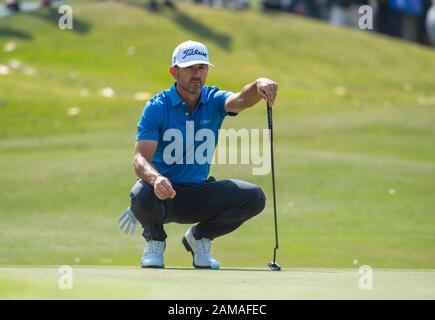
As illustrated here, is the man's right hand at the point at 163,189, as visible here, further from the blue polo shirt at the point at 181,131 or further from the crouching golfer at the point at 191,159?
the blue polo shirt at the point at 181,131

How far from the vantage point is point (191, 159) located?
7941 millimetres

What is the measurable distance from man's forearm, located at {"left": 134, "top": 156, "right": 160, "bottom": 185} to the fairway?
64 cm

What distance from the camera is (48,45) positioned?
107 feet

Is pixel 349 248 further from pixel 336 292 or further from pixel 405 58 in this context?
pixel 405 58

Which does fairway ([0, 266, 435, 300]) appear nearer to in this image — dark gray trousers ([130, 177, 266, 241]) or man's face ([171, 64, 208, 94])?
dark gray trousers ([130, 177, 266, 241])

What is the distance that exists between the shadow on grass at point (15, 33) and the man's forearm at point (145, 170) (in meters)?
25.8

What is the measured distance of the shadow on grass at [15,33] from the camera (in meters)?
32.7

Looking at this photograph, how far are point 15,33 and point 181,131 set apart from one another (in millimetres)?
26041

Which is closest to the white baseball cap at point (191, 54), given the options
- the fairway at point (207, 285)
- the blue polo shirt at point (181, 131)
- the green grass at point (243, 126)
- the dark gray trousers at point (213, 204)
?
the blue polo shirt at point (181, 131)

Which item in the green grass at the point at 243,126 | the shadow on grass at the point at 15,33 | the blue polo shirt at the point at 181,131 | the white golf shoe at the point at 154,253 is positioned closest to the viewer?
the white golf shoe at the point at 154,253

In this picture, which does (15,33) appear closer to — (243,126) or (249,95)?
(243,126)

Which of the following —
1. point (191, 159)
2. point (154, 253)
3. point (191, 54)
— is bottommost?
point (154, 253)

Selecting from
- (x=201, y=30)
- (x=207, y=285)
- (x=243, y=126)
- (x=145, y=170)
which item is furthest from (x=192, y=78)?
(x=201, y=30)
